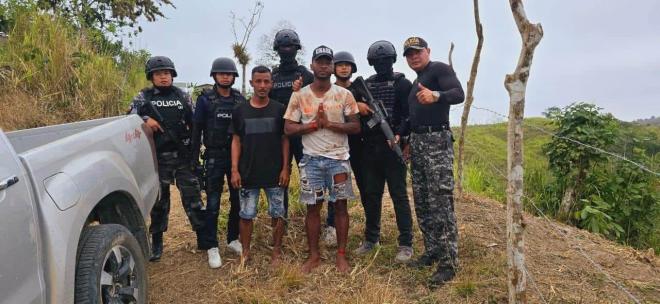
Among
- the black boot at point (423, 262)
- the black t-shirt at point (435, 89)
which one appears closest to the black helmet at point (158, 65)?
the black t-shirt at point (435, 89)

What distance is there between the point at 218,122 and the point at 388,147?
59.0 inches

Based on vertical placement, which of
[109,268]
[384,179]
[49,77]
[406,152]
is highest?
[49,77]

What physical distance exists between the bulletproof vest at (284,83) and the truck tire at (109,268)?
79.4 inches

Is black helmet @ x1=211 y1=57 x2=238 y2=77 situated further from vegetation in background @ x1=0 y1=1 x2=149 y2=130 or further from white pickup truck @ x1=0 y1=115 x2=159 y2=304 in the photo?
vegetation in background @ x1=0 y1=1 x2=149 y2=130

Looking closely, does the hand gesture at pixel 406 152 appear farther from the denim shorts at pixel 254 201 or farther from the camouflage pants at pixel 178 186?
the camouflage pants at pixel 178 186

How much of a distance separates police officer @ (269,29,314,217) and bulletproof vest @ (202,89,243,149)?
1.61 feet

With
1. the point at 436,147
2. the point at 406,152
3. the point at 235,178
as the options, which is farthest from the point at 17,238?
the point at 406,152

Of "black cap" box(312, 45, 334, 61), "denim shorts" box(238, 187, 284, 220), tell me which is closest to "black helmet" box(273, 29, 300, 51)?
"black cap" box(312, 45, 334, 61)

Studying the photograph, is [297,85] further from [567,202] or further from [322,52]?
[567,202]

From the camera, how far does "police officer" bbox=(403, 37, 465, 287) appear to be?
3641mm

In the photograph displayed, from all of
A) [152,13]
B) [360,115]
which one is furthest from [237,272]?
[152,13]

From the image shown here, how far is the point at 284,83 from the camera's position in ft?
14.3

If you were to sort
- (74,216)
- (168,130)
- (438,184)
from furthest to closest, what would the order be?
(168,130) → (438,184) → (74,216)

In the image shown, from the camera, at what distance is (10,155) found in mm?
1946
